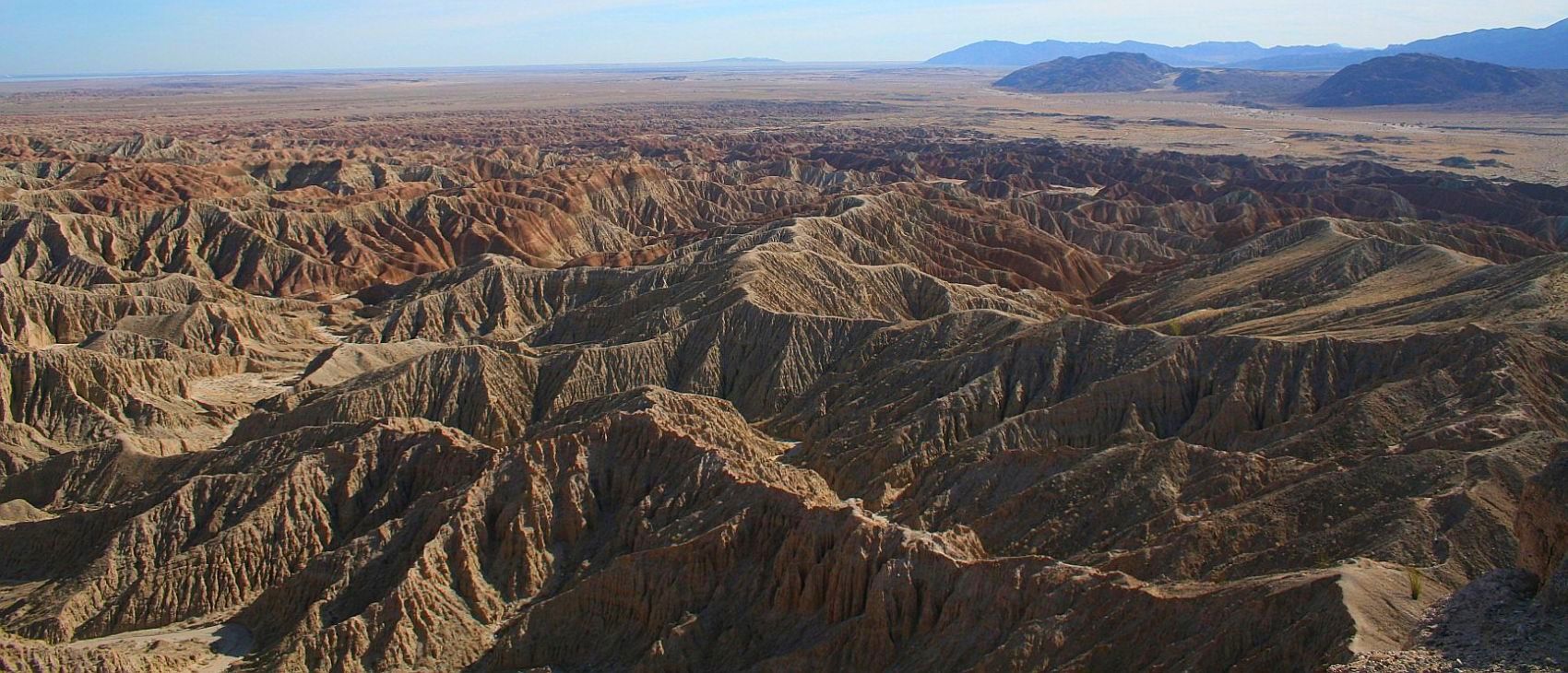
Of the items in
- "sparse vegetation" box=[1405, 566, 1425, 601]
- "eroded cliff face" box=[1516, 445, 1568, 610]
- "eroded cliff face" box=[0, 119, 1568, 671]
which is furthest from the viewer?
"eroded cliff face" box=[0, 119, 1568, 671]

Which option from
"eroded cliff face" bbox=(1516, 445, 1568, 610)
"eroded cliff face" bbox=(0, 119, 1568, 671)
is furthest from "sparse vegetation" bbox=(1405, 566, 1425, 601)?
"eroded cliff face" bbox=(1516, 445, 1568, 610)

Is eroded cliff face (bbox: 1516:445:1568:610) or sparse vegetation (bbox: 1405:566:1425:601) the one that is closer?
eroded cliff face (bbox: 1516:445:1568:610)

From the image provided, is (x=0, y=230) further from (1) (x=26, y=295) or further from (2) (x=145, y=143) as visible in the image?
(2) (x=145, y=143)

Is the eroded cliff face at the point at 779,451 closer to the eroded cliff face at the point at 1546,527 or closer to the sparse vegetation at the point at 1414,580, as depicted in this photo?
the eroded cliff face at the point at 1546,527

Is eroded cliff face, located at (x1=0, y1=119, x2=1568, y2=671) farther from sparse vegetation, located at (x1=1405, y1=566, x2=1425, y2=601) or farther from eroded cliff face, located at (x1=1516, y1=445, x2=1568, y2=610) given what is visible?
sparse vegetation, located at (x1=1405, y1=566, x2=1425, y2=601)

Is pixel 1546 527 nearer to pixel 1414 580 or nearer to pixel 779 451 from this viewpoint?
pixel 1414 580

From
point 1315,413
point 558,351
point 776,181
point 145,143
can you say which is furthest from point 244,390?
point 145,143

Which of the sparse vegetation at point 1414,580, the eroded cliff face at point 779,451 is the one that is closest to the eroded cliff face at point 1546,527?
the eroded cliff face at point 779,451

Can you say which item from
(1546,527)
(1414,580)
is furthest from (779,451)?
(1546,527)
